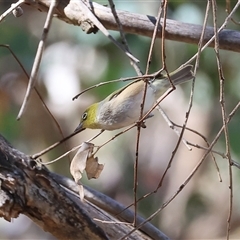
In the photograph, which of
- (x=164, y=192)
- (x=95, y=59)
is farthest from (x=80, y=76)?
(x=164, y=192)

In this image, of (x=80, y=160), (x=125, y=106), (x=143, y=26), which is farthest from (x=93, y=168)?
(x=143, y=26)

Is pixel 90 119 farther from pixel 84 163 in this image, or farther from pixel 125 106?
pixel 84 163

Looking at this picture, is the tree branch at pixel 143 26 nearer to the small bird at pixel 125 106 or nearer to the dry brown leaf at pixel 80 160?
the small bird at pixel 125 106

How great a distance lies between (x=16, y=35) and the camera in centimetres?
256

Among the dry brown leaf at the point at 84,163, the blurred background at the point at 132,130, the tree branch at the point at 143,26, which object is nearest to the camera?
the dry brown leaf at the point at 84,163

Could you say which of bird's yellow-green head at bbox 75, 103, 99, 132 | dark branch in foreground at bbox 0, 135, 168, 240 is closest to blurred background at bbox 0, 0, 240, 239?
bird's yellow-green head at bbox 75, 103, 99, 132

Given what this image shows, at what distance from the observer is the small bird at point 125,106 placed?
4.20 ft

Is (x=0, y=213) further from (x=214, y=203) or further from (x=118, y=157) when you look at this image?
(x=214, y=203)

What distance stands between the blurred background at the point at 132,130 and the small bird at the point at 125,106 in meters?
0.89

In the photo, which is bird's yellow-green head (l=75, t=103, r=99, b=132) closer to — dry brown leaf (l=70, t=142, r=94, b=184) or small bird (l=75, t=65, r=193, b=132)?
small bird (l=75, t=65, r=193, b=132)

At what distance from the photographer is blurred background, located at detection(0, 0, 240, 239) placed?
2502 mm

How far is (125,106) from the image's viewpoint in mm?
1301

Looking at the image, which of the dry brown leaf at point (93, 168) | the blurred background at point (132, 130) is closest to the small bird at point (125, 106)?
the dry brown leaf at point (93, 168)

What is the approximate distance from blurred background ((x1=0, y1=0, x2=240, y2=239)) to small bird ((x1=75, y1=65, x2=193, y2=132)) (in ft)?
2.93
